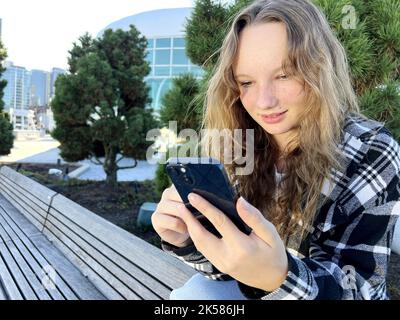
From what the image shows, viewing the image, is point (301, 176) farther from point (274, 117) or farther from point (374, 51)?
point (374, 51)

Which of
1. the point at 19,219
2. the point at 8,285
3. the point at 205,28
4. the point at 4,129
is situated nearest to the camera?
the point at 8,285

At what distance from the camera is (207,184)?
89 cm

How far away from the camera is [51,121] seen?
6.38 m

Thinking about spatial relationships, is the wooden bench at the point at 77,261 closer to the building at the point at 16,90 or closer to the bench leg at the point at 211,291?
the bench leg at the point at 211,291

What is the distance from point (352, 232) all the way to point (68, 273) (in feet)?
6.64

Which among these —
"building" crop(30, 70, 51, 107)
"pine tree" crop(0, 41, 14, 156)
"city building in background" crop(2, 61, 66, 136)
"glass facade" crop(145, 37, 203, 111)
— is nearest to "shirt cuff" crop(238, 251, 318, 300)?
"building" crop(30, 70, 51, 107)

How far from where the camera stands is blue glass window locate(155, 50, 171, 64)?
20.9 meters

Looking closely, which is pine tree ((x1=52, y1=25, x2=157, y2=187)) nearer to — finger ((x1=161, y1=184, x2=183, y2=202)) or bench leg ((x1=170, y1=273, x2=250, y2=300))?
bench leg ((x1=170, y1=273, x2=250, y2=300))

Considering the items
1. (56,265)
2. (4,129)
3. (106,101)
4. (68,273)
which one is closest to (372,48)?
(68,273)

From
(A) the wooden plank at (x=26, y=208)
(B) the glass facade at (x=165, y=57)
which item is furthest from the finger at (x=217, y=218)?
(B) the glass facade at (x=165, y=57)

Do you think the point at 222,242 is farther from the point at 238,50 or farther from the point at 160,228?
the point at 238,50

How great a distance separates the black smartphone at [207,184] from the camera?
851 mm

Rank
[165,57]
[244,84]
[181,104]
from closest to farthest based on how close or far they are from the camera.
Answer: [244,84] < [181,104] < [165,57]

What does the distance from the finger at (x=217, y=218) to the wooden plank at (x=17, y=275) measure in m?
1.73
